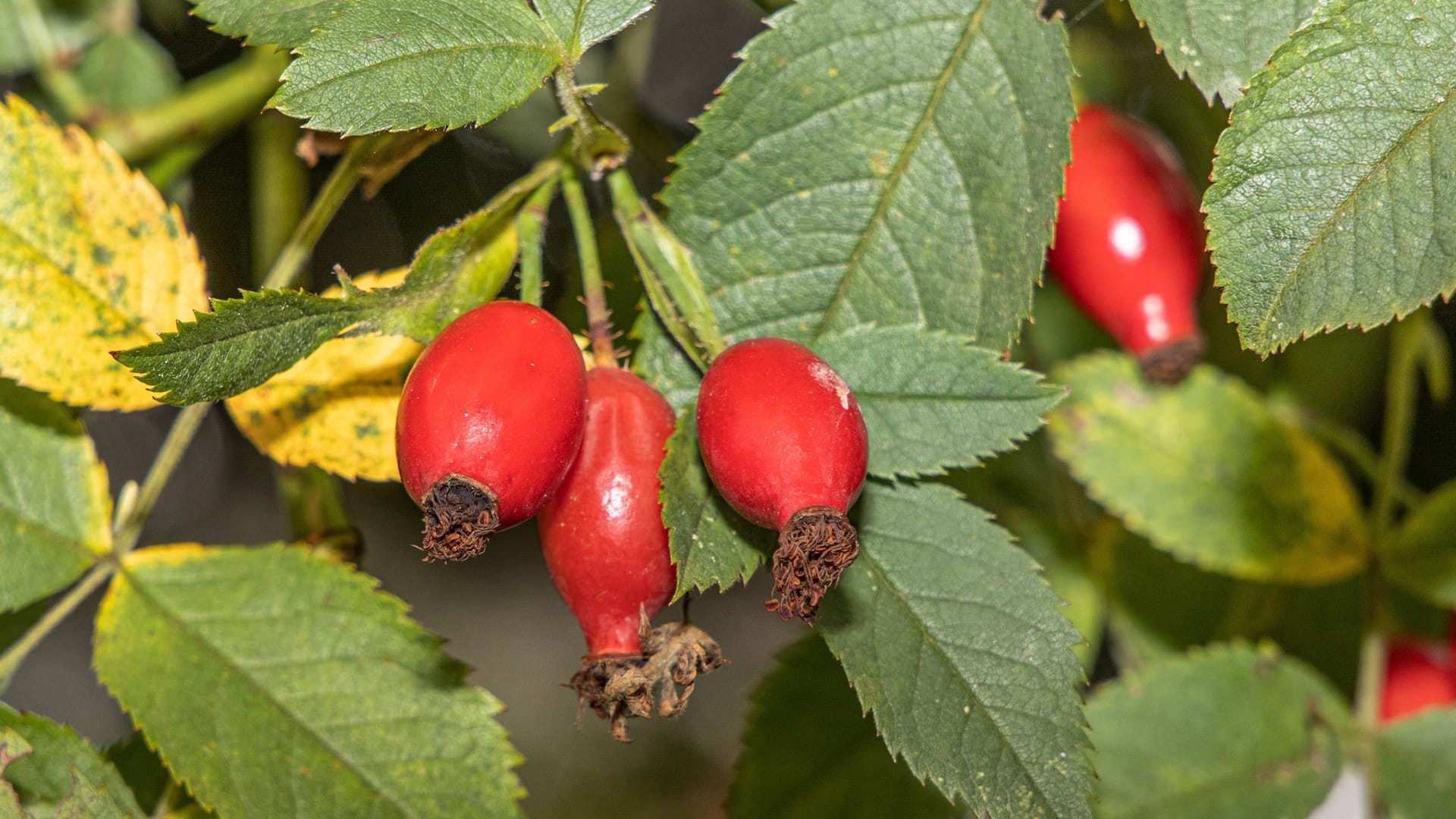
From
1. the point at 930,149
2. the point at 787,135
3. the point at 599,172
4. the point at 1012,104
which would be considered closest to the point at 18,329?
the point at 599,172

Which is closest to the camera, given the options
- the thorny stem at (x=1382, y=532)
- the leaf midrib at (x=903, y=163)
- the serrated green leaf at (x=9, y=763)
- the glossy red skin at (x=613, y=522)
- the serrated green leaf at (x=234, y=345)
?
the serrated green leaf at (x=234, y=345)

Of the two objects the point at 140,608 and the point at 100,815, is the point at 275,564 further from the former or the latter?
the point at 100,815

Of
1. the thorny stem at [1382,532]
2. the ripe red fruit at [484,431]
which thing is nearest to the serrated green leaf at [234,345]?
the ripe red fruit at [484,431]

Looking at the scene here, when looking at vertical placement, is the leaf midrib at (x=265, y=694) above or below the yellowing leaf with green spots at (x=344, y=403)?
below

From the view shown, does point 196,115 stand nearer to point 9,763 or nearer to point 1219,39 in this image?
point 9,763

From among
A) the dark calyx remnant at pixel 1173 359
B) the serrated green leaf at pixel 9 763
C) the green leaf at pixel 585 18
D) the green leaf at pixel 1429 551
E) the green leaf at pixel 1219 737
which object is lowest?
the green leaf at pixel 1219 737

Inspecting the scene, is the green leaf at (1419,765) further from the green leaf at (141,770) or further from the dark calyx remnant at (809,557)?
the green leaf at (141,770)

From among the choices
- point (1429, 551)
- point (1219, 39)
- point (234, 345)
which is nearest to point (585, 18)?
point (234, 345)
